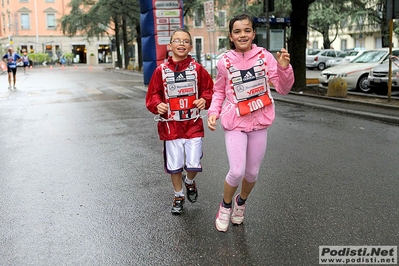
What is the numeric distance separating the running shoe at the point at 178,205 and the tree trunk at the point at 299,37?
40.9 ft

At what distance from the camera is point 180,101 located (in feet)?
14.6

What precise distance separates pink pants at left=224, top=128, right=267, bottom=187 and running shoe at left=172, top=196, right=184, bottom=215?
2.36 ft

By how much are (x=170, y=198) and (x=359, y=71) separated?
42.0 ft

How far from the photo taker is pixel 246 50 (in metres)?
3.92

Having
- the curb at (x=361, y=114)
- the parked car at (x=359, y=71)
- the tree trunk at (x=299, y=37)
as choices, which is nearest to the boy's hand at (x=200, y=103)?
the curb at (x=361, y=114)

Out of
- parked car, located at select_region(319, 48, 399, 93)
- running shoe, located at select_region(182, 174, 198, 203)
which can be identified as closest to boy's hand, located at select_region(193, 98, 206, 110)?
running shoe, located at select_region(182, 174, 198, 203)

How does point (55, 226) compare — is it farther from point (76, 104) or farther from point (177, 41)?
point (76, 104)

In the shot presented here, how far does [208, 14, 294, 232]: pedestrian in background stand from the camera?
3881 millimetres

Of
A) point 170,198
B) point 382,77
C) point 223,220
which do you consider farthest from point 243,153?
point 382,77

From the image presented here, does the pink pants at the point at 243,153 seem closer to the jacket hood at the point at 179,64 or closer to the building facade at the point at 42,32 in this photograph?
the jacket hood at the point at 179,64

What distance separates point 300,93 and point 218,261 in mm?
12832

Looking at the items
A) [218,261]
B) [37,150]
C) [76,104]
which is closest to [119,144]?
[37,150]

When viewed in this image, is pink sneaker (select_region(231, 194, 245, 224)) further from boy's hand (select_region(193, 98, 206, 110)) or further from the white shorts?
boy's hand (select_region(193, 98, 206, 110))

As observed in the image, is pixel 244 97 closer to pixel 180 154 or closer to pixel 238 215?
pixel 180 154
